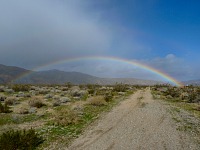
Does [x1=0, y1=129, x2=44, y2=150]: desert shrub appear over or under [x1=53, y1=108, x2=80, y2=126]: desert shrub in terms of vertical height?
under

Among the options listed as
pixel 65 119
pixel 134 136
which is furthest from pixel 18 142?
pixel 134 136

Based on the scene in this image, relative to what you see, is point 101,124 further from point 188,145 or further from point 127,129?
point 188,145

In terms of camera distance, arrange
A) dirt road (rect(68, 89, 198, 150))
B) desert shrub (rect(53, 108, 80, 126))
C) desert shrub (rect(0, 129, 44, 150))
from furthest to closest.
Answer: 1. desert shrub (rect(53, 108, 80, 126))
2. dirt road (rect(68, 89, 198, 150))
3. desert shrub (rect(0, 129, 44, 150))

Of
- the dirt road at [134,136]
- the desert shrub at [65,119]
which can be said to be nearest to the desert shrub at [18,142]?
the dirt road at [134,136]

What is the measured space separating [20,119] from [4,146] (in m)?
7.36

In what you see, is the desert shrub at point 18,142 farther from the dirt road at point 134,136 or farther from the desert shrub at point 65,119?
the desert shrub at point 65,119

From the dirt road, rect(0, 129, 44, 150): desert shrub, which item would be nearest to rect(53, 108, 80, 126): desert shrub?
the dirt road

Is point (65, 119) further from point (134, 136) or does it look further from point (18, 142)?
point (134, 136)

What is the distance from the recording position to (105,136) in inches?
A: 499

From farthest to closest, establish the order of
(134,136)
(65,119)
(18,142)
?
1. (65,119)
2. (134,136)
3. (18,142)

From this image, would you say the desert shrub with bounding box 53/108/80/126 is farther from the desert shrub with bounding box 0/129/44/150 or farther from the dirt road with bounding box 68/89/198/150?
the desert shrub with bounding box 0/129/44/150

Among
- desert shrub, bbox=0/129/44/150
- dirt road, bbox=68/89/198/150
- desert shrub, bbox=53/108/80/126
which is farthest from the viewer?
desert shrub, bbox=53/108/80/126

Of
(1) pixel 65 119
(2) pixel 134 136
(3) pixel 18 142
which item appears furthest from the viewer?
(1) pixel 65 119

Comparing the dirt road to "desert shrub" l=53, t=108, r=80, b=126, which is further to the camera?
"desert shrub" l=53, t=108, r=80, b=126
